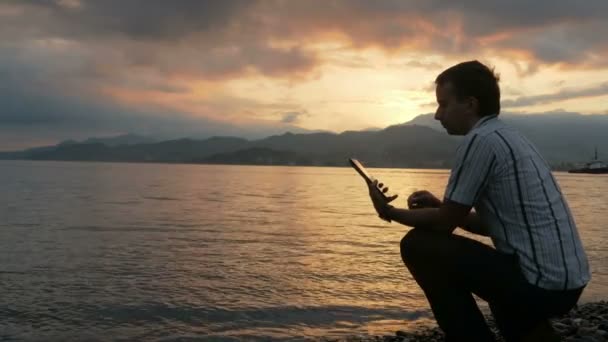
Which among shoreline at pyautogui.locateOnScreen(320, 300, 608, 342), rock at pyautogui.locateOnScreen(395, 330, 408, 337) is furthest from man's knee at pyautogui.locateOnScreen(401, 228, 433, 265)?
rock at pyautogui.locateOnScreen(395, 330, 408, 337)

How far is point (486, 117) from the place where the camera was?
4156 millimetres

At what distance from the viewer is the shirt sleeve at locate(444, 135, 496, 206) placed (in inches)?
152

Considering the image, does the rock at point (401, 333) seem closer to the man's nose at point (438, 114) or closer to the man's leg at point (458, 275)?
the man's leg at point (458, 275)

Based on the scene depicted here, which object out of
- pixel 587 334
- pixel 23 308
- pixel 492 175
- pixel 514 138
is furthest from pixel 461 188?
pixel 23 308

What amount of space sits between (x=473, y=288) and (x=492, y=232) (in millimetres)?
549

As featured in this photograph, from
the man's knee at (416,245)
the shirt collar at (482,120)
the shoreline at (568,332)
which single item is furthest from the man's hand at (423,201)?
the shoreline at (568,332)

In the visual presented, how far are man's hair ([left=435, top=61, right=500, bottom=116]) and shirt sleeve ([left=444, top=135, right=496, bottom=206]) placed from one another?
0.46 m

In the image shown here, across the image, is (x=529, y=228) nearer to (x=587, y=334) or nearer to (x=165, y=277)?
(x=587, y=334)

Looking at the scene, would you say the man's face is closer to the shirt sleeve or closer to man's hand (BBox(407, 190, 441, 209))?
the shirt sleeve

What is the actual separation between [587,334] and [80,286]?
10.5m

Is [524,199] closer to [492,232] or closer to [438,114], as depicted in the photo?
[492,232]

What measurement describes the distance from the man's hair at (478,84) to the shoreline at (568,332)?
4.34 m

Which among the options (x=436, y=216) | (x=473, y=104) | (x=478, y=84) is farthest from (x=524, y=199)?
(x=478, y=84)

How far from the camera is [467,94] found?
4188 millimetres
